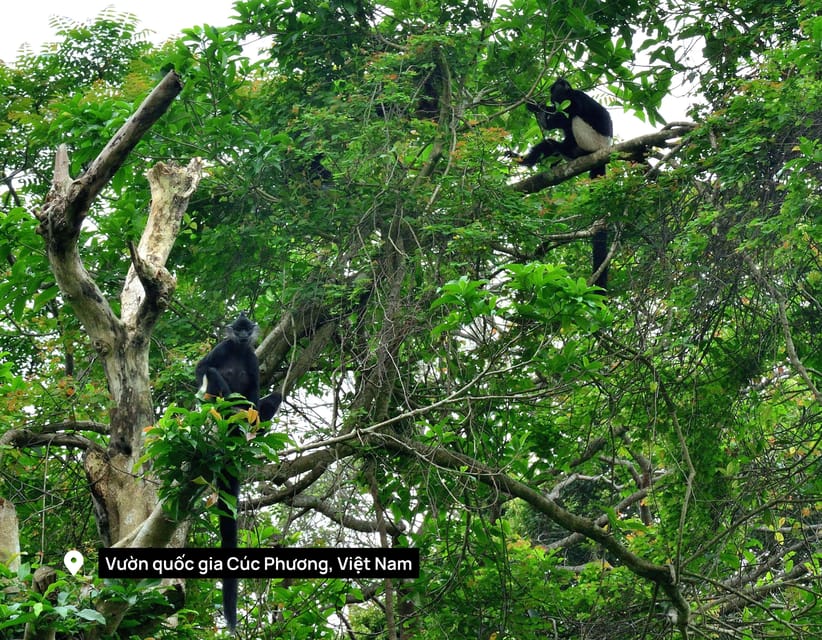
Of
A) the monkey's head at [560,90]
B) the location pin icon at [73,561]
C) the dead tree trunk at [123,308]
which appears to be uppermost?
the monkey's head at [560,90]

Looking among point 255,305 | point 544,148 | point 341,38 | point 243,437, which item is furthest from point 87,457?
point 544,148

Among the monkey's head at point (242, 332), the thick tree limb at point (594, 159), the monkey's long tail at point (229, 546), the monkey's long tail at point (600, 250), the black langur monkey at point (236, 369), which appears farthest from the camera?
the thick tree limb at point (594, 159)

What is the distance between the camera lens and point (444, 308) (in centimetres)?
613

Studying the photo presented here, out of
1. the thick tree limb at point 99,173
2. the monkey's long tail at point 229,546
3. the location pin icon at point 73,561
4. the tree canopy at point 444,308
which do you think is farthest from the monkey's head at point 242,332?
the location pin icon at point 73,561

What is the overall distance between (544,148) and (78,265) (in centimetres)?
498

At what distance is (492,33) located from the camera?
7098mm

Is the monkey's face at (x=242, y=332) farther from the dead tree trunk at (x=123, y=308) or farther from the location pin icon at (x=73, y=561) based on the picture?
the location pin icon at (x=73, y=561)

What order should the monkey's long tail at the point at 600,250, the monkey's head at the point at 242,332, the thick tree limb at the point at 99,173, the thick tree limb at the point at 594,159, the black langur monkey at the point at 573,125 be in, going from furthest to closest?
the black langur monkey at the point at 573,125 < the thick tree limb at the point at 594,159 < the monkey's long tail at the point at 600,250 < the monkey's head at the point at 242,332 < the thick tree limb at the point at 99,173

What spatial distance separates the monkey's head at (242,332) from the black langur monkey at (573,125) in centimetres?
337

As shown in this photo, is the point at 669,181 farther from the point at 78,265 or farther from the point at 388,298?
the point at 78,265

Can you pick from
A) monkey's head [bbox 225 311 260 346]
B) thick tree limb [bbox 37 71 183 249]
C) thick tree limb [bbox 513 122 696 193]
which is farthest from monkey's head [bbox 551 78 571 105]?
thick tree limb [bbox 37 71 183 249]

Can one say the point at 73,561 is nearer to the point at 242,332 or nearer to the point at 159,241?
the point at 159,241

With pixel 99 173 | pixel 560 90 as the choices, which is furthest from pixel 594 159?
pixel 99 173

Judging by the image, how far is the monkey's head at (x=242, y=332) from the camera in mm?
5828
